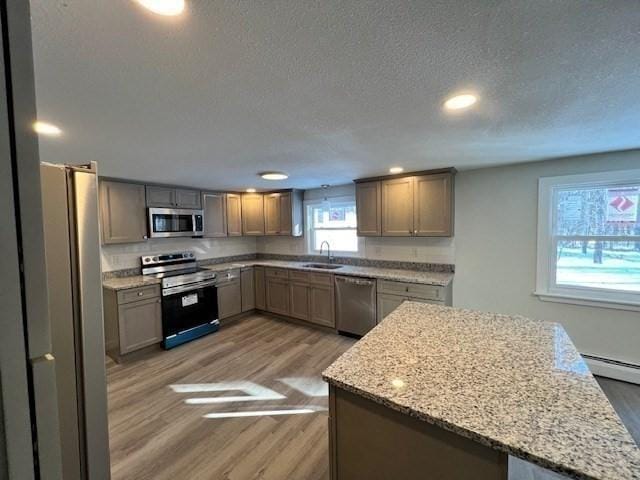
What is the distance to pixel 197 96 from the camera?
1.40m

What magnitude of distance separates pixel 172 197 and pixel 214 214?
74 centimetres

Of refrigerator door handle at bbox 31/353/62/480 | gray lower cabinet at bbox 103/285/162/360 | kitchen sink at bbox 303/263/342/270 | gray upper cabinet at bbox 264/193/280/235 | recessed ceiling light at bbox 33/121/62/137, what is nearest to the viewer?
refrigerator door handle at bbox 31/353/62/480

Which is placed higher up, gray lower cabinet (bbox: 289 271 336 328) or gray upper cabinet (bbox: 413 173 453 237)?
gray upper cabinet (bbox: 413 173 453 237)

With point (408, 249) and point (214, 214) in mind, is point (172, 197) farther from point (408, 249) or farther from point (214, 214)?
point (408, 249)

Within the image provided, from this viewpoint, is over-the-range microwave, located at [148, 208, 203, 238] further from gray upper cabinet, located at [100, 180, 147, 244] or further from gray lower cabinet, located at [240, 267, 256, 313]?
gray lower cabinet, located at [240, 267, 256, 313]

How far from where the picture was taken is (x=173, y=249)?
4.37m

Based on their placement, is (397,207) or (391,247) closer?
(397,207)

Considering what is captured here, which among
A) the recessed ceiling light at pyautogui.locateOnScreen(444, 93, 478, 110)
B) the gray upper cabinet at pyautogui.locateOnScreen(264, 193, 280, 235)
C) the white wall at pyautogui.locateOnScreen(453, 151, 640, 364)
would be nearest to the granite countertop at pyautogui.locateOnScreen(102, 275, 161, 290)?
the gray upper cabinet at pyautogui.locateOnScreen(264, 193, 280, 235)

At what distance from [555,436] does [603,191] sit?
10.2 feet

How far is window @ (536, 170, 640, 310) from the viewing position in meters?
2.71

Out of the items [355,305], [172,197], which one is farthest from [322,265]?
[172,197]

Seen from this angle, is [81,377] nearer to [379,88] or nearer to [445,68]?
[379,88]

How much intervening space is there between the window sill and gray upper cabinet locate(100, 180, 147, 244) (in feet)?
16.1

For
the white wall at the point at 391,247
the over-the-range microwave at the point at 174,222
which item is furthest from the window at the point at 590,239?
the over-the-range microwave at the point at 174,222
